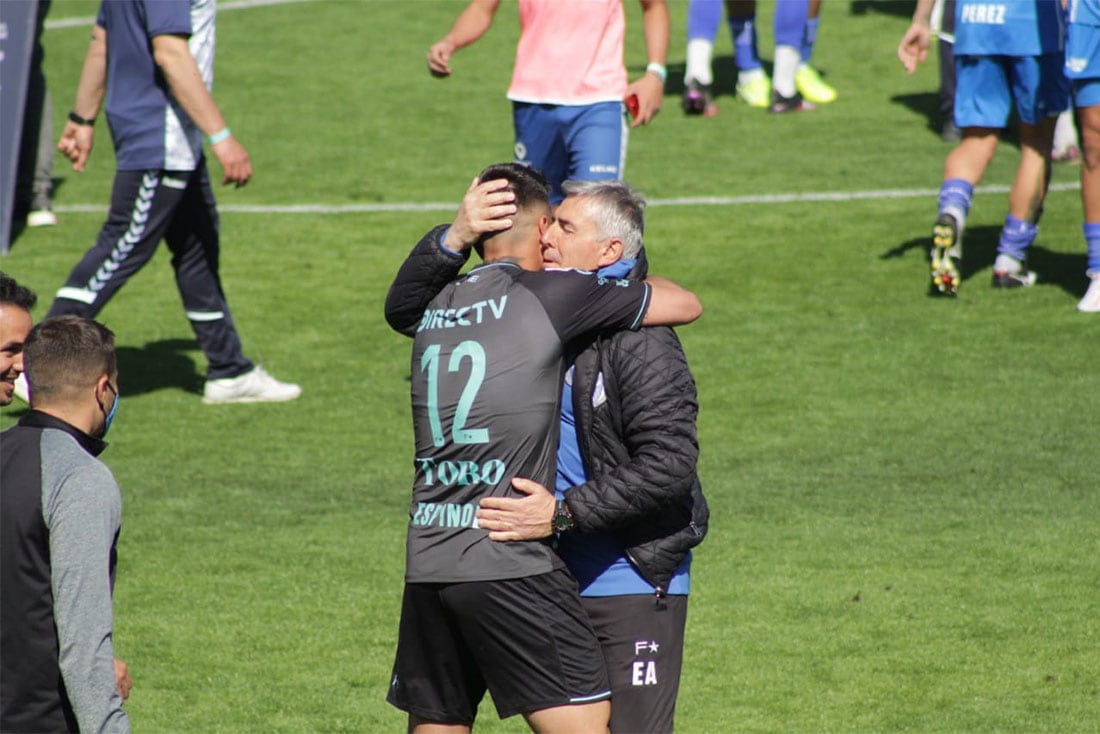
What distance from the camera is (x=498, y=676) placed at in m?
3.81

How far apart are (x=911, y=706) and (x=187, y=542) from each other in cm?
311

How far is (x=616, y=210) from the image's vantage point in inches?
157

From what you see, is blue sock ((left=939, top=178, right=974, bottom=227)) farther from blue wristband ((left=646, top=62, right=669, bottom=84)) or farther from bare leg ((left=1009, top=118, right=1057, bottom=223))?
blue wristband ((left=646, top=62, right=669, bottom=84))

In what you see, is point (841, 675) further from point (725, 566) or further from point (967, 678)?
point (725, 566)

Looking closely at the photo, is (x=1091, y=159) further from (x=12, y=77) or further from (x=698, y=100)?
(x=12, y=77)

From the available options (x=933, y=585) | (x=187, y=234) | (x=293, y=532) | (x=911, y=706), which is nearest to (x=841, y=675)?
(x=911, y=706)

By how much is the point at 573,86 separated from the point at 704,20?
616cm

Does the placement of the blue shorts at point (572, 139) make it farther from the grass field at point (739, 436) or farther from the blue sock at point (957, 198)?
the blue sock at point (957, 198)

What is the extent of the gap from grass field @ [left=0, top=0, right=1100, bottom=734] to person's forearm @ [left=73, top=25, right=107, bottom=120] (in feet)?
5.11

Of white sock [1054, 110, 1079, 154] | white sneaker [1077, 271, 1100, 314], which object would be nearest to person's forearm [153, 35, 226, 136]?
white sneaker [1077, 271, 1100, 314]

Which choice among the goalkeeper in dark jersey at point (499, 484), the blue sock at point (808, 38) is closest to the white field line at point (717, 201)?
the blue sock at point (808, 38)

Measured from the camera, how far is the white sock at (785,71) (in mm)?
14078

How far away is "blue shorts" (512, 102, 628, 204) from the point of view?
26.8ft

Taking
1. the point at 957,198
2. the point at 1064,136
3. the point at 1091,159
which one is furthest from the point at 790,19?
the point at 1091,159
